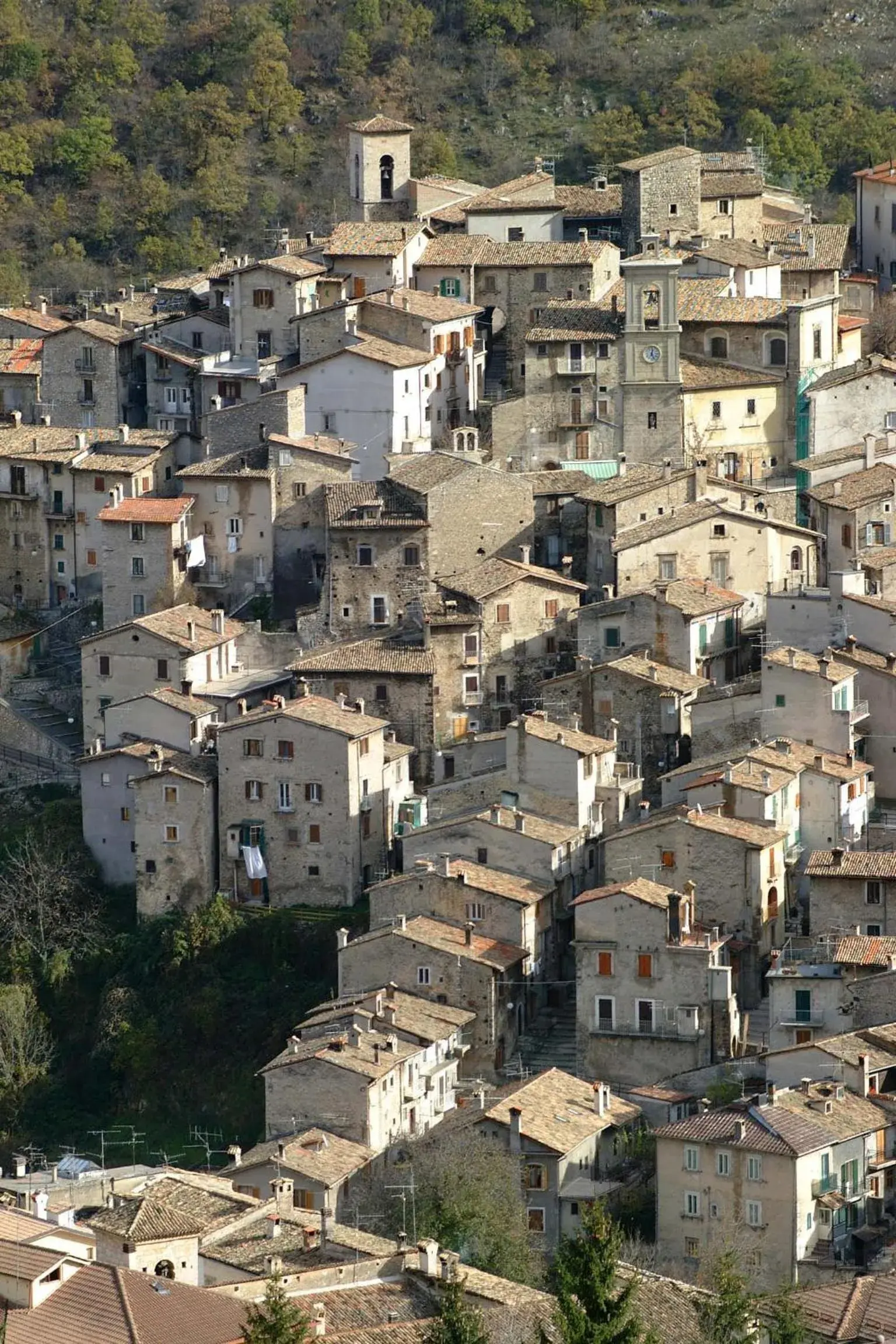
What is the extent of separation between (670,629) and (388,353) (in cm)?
1072

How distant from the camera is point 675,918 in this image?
226ft

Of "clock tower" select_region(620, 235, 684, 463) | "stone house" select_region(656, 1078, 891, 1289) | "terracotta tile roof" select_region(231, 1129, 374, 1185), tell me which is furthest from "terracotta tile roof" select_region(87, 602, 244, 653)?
"stone house" select_region(656, 1078, 891, 1289)

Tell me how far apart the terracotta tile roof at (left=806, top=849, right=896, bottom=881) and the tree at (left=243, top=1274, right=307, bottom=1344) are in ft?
69.0

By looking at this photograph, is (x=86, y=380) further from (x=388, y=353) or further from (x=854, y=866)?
(x=854, y=866)

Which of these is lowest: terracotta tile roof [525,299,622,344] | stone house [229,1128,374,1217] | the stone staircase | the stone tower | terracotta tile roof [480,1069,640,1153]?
the stone staircase

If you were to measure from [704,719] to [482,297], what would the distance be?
53.4ft

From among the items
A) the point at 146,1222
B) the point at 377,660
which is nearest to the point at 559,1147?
the point at 146,1222

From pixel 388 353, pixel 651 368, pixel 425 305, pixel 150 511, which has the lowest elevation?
pixel 150 511

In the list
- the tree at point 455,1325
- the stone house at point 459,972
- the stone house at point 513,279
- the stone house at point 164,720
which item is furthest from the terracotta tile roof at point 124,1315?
the stone house at point 513,279

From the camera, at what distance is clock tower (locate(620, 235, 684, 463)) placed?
84.6 meters

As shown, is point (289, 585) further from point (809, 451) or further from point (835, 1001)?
point (835, 1001)

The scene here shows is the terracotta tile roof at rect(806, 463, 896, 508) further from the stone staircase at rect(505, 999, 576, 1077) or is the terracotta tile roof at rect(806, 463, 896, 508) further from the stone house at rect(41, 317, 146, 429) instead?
the stone house at rect(41, 317, 146, 429)

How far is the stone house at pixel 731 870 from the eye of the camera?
7038 centimetres

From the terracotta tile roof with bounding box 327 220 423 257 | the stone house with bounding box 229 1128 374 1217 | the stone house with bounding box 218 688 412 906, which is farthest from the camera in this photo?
the terracotta tile roof with bounding box 327 220 423 257
